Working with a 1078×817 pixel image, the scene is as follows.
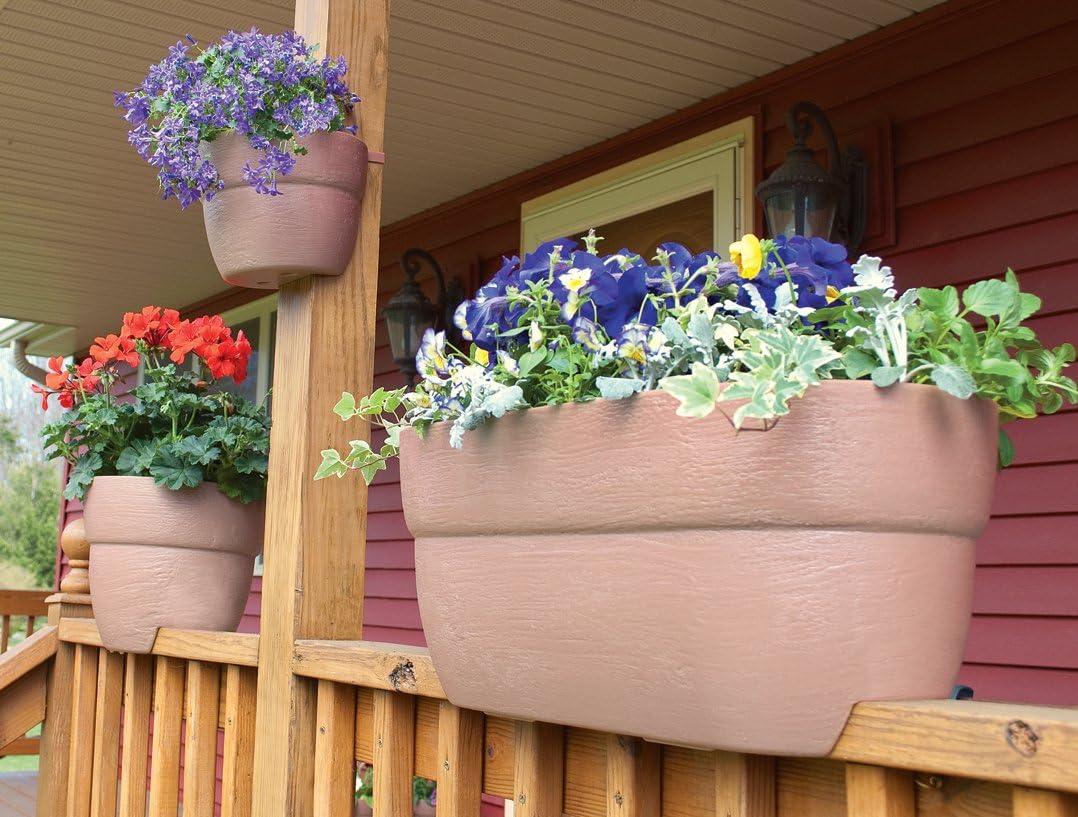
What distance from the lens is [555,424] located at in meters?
1.02

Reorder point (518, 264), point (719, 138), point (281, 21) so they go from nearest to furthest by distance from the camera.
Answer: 1. point (518, 264)
2. point (281, 21)
3. point (719, 138)

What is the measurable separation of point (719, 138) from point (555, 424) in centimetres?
261

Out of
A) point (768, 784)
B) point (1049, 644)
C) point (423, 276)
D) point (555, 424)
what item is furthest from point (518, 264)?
point (423, 276)

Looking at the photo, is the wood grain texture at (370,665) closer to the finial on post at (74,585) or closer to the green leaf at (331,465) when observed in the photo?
the green leaf at (331,465)

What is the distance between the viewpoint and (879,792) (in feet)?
2.87

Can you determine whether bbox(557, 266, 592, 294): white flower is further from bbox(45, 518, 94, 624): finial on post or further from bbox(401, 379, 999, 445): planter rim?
bbox(45, 518, 94, 624): finial on post

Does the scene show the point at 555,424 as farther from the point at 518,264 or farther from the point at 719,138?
the point at 719,138

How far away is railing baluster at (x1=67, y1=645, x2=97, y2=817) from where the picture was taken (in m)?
2.26

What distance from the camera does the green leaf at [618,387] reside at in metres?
0.93

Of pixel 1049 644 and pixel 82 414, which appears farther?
pixel 1049 644

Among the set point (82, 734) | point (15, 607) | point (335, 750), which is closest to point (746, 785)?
point (335, 750)

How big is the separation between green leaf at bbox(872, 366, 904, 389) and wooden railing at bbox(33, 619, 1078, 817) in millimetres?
226

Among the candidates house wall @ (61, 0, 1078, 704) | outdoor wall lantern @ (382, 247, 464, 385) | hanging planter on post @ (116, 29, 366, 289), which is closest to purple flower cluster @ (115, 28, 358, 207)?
hanging planter on post @ (116, 29, 366, 289)

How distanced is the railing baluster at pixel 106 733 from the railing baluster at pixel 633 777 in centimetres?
137
